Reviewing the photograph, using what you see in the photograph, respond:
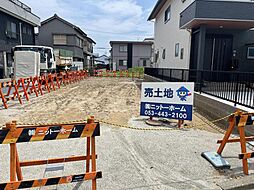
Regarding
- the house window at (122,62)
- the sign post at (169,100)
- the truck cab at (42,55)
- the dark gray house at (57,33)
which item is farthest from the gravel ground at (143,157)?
the house window at (122,62)

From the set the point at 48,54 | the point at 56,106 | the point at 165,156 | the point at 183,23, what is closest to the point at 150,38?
the point at 48,54

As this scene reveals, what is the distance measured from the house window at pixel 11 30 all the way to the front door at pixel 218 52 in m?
19.8

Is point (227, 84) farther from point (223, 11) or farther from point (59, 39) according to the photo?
point (59, 39)

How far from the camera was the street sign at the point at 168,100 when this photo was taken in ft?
18.8

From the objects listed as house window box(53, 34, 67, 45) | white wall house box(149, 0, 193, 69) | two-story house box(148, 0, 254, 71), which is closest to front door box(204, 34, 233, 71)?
two-story house box(148, 0, 254, 71)

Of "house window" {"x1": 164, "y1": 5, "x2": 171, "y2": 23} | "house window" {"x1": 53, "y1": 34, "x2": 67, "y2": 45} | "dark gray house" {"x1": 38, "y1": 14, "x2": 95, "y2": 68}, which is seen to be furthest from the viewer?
"house window" {"x1": 53, "y1": 34, "x2": 67, "y2": 45}

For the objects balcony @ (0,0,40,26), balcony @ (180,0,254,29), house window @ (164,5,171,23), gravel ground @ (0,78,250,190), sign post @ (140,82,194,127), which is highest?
balcony @ (0,0,40,26)

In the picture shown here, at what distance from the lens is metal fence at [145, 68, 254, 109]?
6204mm

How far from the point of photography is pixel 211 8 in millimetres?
9078

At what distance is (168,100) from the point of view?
5895 mm

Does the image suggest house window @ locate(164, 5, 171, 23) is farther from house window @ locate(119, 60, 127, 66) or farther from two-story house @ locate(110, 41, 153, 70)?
house window @ locate(119, 60, 127, 66)

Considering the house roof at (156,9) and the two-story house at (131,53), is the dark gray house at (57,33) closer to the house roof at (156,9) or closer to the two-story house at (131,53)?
the two-story house at (131,53)

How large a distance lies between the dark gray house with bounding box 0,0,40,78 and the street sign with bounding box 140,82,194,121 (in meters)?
18.3

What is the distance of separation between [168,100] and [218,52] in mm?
7482
